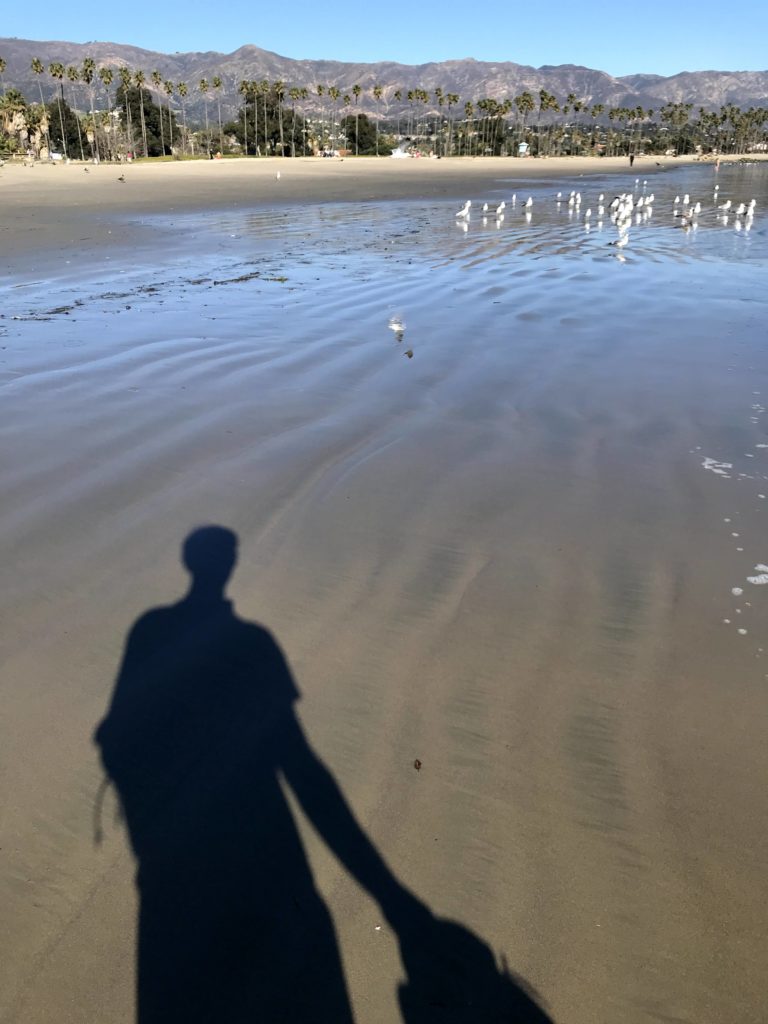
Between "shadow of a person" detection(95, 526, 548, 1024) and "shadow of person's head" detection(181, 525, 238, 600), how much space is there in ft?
1.59

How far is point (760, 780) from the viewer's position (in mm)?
2996

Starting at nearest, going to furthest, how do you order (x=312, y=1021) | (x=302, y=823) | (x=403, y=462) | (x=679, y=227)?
(x=312, y=1021), (x=302, y=823), (x=403, y=462), (x=679, y=227)

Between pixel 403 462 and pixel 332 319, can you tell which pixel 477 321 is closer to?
pixel 332 319

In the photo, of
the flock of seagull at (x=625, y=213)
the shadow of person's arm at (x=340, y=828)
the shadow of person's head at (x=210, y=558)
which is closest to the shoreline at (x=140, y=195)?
the flock of seagull at (x=625, y=213)

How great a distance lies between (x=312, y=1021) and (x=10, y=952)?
102 centimetres

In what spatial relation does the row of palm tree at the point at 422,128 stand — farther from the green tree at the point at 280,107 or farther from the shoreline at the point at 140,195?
the shoreline at the point at 140,195

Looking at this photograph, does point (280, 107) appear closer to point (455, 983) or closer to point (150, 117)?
point (150, 117)

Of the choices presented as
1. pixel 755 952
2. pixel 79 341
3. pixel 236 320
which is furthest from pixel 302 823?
pixel 236 320

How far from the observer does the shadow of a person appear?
223 centimetres

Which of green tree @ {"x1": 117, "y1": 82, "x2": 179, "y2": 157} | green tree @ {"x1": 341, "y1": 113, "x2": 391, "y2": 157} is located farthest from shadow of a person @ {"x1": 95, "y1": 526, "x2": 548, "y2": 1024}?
green tree @ {"x1": 341, "y1": 113, "x2": 391, "y2": 157}

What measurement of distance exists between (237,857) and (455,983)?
2.92ft

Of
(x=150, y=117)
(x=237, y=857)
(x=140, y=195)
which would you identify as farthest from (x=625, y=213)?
(x=150, y=117)

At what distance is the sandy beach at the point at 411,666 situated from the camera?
2.36 meters

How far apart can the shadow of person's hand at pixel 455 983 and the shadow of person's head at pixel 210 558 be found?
237cm
